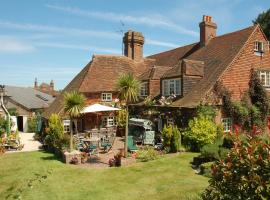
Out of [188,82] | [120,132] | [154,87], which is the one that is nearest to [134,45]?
[154,87]

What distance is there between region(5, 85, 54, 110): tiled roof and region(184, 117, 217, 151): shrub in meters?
34.2

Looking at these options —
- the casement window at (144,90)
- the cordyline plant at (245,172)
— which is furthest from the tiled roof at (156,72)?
the cordyline plant at (245,172)

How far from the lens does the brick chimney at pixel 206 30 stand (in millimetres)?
34906

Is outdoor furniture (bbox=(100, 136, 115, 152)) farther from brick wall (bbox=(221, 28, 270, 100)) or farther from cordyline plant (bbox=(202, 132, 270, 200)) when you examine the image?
cordyline plant (bbox=(202, 132, 270, 200))

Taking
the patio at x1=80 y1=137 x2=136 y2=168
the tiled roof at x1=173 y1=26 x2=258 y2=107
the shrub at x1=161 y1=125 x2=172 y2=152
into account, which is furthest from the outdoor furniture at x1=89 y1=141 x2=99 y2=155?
the tiled roof at x1=173 y1=26 x2=258 y2=107

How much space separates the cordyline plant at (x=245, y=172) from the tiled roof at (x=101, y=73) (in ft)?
83.3

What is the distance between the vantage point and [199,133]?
23625 millimetres

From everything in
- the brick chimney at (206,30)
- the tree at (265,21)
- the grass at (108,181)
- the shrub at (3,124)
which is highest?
the tree at (265,21)

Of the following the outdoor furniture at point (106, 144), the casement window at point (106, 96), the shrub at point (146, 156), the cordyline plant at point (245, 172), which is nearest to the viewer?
the cordyline plant at point (245, 172)

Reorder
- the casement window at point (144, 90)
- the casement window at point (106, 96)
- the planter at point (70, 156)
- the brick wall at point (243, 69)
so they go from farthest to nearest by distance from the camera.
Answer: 1. the casement window at point (106, 96)
2. the casement window at point (144, 90)
3. the brick wall at point (243, 69)
4. the planter at point (70, 156)

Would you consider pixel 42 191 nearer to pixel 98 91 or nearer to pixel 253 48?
pixel 98 91

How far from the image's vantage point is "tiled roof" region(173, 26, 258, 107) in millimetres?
27406

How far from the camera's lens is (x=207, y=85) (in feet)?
90.5

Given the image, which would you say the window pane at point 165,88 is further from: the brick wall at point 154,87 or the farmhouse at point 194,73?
the brick wall at point 154,87
